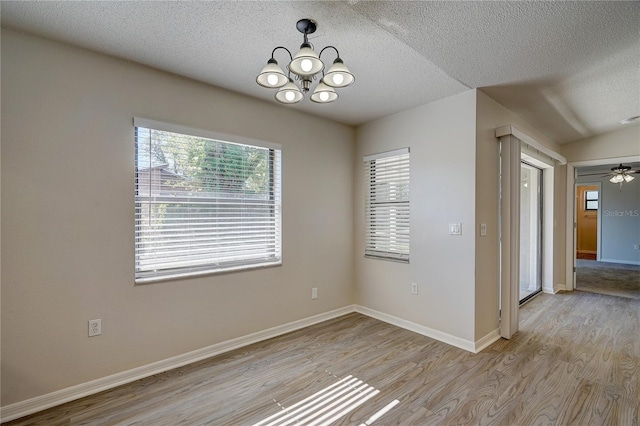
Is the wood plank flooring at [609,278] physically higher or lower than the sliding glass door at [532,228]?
lower

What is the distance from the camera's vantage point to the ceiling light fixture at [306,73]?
1660 millimetres

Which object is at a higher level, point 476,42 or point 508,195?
point 476,42

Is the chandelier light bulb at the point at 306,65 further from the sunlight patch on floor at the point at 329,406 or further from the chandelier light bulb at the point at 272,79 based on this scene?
the sunlight patch on floor at the point at 329,406

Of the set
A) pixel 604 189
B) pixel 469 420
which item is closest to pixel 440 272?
pixel 469 420

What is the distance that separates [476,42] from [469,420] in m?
2.56

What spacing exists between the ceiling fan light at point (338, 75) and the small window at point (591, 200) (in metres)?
10.1

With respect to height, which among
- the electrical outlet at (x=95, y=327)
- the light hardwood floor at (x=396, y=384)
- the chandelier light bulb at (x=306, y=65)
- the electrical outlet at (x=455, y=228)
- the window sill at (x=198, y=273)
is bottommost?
the light hardwood floor at (x=396, y=384)

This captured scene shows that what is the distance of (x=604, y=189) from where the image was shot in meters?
7.79

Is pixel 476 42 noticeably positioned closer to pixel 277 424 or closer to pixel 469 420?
pixel 469 420

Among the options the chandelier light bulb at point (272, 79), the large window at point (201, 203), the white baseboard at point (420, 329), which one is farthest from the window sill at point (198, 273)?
the chandelier light bulb at point (272, 79)

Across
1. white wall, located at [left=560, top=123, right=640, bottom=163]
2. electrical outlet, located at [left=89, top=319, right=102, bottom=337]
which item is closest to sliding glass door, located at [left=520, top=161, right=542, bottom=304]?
white wall, located at [left=560, top=123, right=640, bottom=163]

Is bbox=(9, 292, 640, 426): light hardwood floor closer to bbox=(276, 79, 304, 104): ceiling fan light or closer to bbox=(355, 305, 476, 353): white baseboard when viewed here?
bbox=(355, 305, 476, 353): white baseboard

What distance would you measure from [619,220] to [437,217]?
7845 millimetres

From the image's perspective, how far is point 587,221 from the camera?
8641 mm
